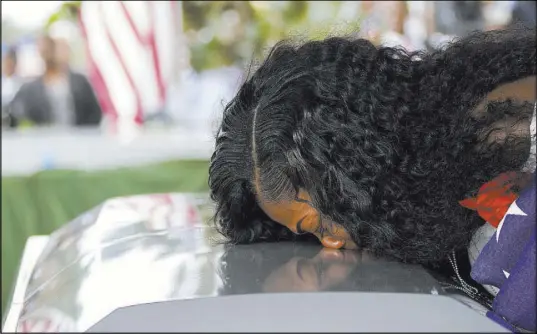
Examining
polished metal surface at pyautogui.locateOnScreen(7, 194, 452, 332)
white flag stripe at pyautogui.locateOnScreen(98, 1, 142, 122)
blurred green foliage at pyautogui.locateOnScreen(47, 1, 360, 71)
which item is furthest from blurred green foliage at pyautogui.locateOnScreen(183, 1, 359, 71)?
polished metal surface at pyautogui.locateOnScreen(7, 194, 452, 332)

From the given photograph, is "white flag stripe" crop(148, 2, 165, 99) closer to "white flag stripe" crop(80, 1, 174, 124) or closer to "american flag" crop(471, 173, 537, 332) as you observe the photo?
"white flag stripe" crop(80, 1, 174, 124)

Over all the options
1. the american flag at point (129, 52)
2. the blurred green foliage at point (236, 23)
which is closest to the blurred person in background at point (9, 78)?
the blurred green foliage at point (236, 23)

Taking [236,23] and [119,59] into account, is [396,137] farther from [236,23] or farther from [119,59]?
[236,23]

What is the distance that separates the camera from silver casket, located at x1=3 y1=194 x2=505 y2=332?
72 cm

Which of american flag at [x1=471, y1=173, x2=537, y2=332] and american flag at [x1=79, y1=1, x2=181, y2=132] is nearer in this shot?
american flag at [x1=471, y1=173, x2=537, y2=332]

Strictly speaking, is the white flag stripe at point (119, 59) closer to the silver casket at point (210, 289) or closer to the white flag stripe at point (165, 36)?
the white flag stripe at point (165, 36)

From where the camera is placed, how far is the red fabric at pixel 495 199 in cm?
102

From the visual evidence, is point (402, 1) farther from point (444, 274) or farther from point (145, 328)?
point (145, 328)

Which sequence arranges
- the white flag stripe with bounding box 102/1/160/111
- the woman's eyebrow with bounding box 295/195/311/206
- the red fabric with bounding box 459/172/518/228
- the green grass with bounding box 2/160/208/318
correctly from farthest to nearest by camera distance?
the white flag stripe with bounding box 102/1/160/111, the green grass with bounding box 2/160/208/318, the woman's eyebrow with bounding box 295/195/311/206, the red fabric with bounding box 459/172/518/228

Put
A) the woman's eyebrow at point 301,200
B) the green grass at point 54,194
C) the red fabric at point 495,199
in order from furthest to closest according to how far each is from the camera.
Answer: the green grass at point 54,194 → the woman's eyebrow at point 301,200 → the red fabric at point 495,199

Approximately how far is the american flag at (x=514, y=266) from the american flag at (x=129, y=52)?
3018 mm

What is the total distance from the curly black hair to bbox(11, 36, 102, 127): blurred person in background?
2.78m

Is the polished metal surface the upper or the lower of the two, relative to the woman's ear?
lower

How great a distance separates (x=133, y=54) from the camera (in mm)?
3781
